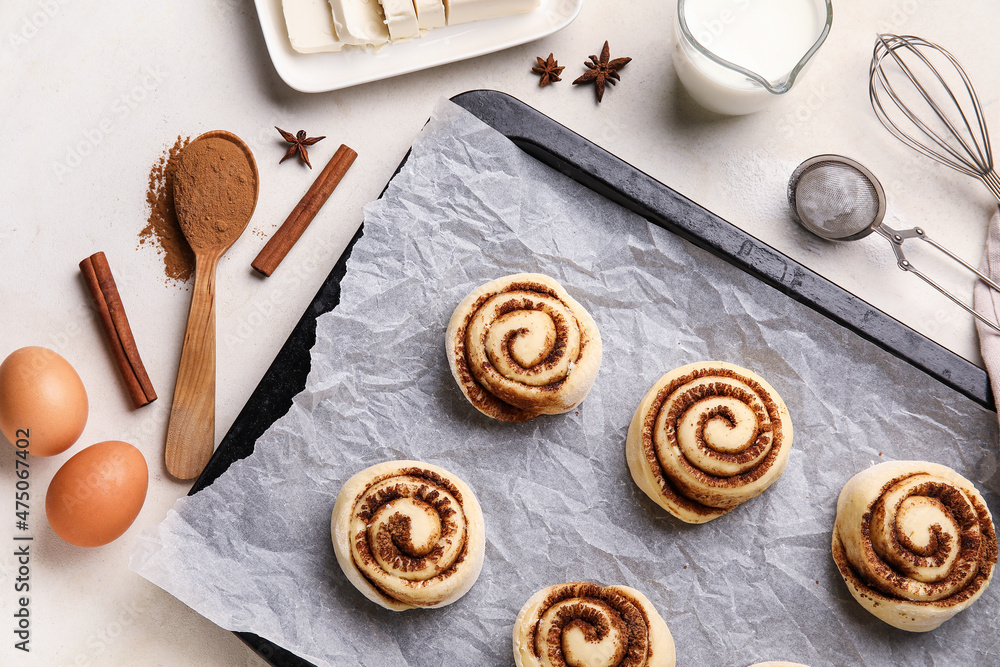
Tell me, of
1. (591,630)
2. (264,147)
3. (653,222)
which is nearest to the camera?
(591,630)

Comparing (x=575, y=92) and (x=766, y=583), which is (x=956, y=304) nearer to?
(x=766, y=583)

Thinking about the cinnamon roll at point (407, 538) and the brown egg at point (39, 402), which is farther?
the brown egg at point (39, 402)

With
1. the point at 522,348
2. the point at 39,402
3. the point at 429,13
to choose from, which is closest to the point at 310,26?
the point at 429,13

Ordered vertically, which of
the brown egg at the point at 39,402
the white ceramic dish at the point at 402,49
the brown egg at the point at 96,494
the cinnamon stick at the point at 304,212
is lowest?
the brown egg at the point at 96,494

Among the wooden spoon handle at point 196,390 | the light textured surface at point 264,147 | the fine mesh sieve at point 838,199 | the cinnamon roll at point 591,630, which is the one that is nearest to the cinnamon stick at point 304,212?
the light textured surface at point 264,147

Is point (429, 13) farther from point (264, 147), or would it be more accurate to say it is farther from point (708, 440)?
point (708, 440)

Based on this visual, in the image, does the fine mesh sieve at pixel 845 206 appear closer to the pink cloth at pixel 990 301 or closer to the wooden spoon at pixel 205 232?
the pink cloth at pixel 990 301

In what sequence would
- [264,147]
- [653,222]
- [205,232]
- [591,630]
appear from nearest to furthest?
[591,630], [653,222], [205,232], [264,147]
